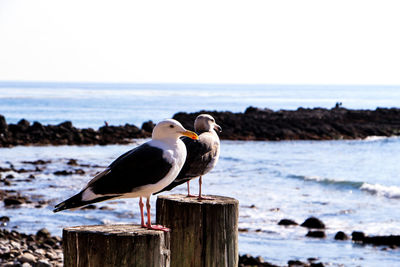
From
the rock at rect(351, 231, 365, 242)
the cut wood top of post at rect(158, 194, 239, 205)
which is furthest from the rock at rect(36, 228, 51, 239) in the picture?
the cut wood top of post at rect(158, 194, 239, 205)

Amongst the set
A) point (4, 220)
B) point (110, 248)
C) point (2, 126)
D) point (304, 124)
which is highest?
point (110, 248)

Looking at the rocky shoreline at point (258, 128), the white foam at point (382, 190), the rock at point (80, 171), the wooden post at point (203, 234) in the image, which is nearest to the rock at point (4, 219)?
the rock at point (80, 171)

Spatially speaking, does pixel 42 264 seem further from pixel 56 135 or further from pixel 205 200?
pixel 56 135

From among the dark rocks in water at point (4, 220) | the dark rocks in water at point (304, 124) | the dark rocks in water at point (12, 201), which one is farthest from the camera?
the dark rocks in water at point (304, 124)

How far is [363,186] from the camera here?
22812 millimetres

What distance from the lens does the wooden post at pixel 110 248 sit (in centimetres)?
307

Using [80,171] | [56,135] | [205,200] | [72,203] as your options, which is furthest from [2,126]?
[72,203]

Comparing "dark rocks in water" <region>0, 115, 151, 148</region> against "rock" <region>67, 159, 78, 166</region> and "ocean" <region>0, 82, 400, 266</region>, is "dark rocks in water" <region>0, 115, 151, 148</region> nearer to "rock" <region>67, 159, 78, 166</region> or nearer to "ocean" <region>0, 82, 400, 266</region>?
"ocean" <region>0, 82, 400, 266</region>

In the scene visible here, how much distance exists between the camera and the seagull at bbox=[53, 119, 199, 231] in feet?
11.9

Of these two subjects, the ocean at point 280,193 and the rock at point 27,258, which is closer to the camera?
the rock at point 27,258

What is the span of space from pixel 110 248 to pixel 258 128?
40914 millimetres

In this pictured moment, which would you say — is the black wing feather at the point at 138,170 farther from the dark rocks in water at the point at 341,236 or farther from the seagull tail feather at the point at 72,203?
the dark rocks in water at the point at 341,236

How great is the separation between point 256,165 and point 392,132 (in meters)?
21.5

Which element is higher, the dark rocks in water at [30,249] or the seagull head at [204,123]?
the seagull head at [204,123]
